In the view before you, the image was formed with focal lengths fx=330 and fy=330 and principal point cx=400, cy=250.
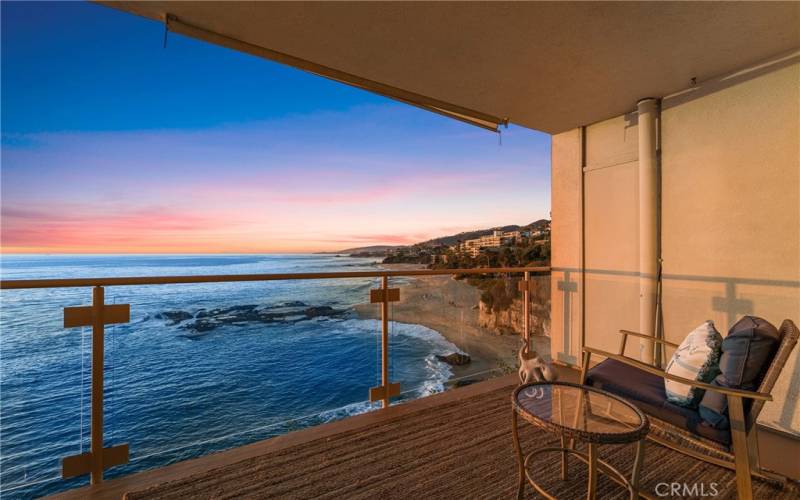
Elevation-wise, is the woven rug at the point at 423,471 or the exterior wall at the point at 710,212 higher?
the exterior wall at the point at 710,212

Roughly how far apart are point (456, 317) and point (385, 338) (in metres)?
0.76

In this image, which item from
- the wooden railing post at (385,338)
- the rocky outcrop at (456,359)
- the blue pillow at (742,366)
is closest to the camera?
the blue pillow at (742,366)

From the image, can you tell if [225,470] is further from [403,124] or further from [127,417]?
[403,124]

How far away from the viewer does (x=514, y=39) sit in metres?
2.06

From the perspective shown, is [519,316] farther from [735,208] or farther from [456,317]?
[735,208]

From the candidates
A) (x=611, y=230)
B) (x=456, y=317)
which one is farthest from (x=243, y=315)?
(x=611, y=230)

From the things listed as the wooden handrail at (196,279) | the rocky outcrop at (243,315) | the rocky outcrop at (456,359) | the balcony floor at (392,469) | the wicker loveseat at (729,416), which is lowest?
the balcony floor at (392,469)

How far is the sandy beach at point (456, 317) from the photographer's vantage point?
2.86m

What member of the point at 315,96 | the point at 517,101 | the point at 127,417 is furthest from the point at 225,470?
the point at 315,96

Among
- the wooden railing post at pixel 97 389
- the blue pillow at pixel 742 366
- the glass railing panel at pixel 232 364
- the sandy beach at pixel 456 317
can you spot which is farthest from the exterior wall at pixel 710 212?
the wooden railing post at pixel 97 389

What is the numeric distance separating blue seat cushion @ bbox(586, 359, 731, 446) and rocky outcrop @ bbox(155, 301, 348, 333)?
182 centimetres

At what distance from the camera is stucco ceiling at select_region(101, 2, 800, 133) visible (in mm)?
1787

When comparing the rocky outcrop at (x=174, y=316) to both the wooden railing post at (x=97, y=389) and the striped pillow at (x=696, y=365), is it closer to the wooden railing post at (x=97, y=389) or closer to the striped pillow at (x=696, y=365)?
the wooden railing post at (x=97, y=389)

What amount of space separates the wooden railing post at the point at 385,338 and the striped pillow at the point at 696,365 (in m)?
1.83
